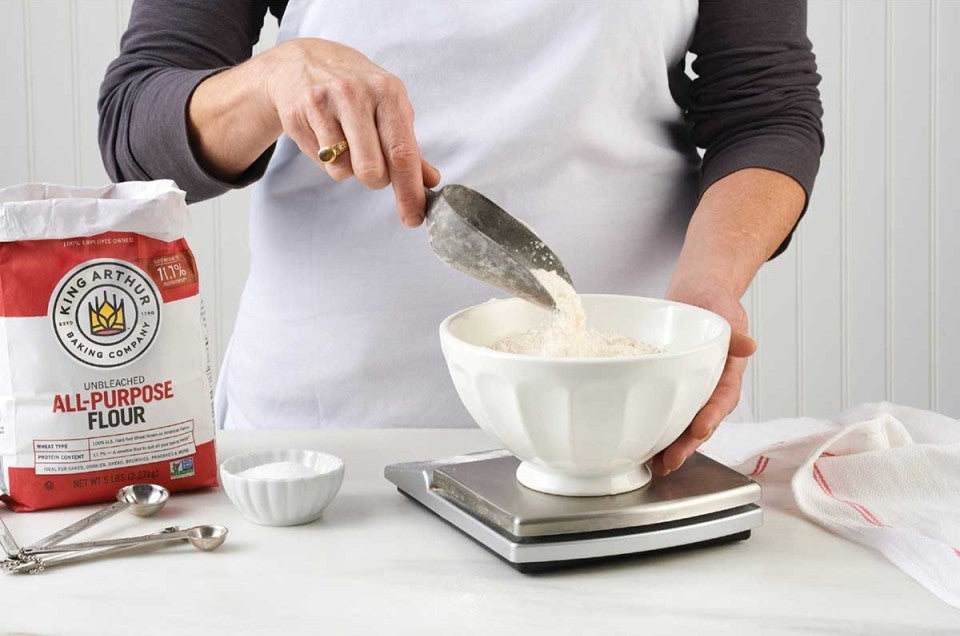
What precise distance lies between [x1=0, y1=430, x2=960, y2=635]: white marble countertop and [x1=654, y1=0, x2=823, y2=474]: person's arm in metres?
0.42

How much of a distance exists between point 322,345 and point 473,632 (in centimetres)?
74

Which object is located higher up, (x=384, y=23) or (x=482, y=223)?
(x=384, y=23)

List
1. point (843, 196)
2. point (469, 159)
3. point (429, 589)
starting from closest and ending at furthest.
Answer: point (429, 589)
point (469, 159)
point (843, 196)

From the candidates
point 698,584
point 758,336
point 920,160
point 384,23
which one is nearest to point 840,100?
point 920,160

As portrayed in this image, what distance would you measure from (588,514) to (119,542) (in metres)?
0.35

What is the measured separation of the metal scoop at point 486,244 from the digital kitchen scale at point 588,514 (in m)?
0.16

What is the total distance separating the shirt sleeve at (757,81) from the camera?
136 centimetres

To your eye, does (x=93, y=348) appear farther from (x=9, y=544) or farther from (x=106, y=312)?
(x=9, y=544)

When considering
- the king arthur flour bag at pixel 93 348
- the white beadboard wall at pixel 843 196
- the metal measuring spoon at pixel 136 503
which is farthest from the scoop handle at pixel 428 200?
the white beadboard wall at pixel 843 196

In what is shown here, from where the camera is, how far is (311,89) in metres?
0.93

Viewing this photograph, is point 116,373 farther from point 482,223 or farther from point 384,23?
point 384,23

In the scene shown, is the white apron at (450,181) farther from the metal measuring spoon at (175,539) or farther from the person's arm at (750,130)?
the metal measuring spoon at (175,539)

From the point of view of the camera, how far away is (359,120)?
90 cm

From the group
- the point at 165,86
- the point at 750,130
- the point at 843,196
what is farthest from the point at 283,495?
the point at 843,196
